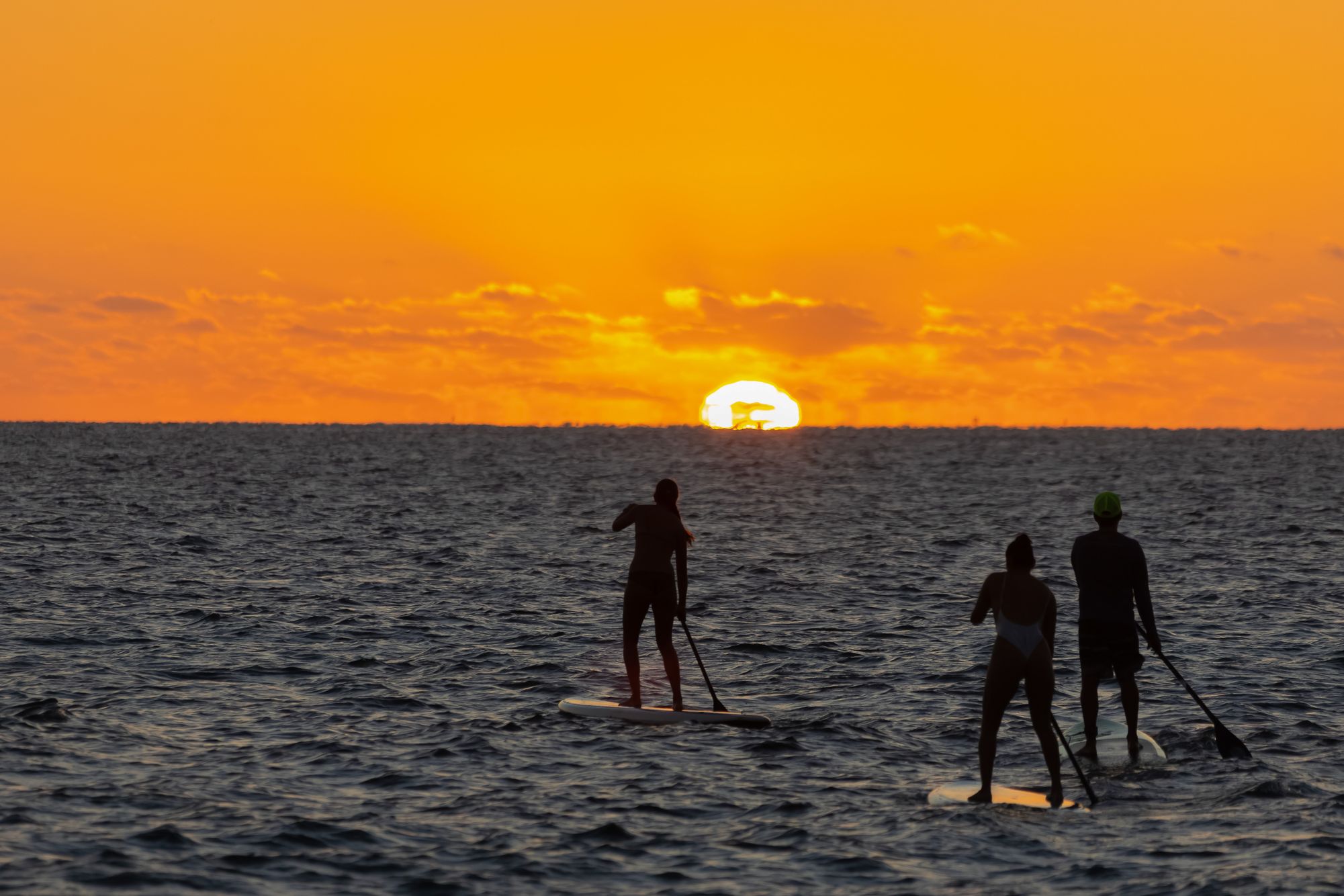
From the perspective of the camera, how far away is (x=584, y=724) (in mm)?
16234

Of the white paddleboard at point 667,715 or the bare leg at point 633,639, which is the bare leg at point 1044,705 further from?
the bare leg at point 633,639

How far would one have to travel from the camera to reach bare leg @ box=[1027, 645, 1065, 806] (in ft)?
41.1

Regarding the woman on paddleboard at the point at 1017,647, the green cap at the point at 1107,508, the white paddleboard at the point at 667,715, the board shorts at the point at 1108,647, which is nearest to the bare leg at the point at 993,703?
the woman on paddleboard at the point at 1017,647

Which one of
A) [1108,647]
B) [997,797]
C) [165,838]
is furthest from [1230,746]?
[165,838]

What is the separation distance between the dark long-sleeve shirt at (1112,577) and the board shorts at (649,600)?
4381 millimetres

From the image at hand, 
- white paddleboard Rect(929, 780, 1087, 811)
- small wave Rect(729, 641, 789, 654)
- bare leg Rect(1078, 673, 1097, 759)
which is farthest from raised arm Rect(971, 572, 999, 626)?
small wave Rect(729, 641, 789, 654)

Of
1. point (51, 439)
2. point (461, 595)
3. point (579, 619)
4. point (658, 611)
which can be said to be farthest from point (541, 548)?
point (51, 439)

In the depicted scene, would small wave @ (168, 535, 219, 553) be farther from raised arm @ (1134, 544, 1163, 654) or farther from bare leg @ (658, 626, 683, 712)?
raised arm @ (1134, 544, 1163, 654)

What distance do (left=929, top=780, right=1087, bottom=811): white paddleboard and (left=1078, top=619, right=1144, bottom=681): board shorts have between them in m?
1.83

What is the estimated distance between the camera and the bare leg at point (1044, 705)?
1252cm

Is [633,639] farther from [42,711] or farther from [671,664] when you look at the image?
[42,711]

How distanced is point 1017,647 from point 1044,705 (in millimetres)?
689

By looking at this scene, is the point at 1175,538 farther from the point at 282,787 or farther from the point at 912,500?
the point at 282,787

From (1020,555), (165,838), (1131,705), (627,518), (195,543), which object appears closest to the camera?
(165,838)
